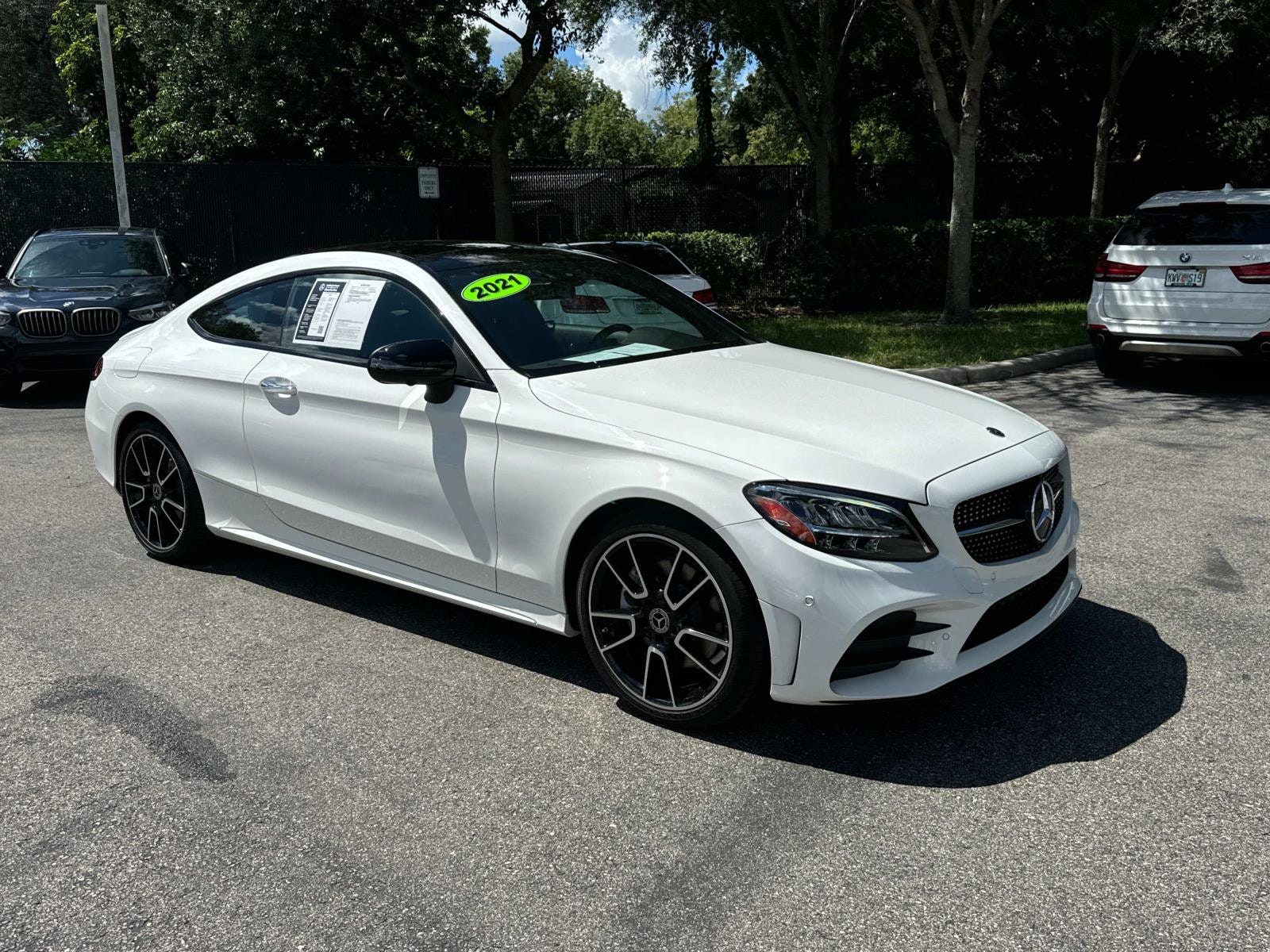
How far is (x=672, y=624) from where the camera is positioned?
12.6ft

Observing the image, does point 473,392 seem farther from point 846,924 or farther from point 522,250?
point 846,924

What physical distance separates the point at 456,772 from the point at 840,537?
1.42 m

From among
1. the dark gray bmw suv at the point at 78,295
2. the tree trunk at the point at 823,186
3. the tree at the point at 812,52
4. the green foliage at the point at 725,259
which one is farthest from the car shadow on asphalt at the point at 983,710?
the tree trunk at the point at 823,186

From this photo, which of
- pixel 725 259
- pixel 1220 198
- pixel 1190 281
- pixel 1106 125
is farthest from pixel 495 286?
pixel 1106 125

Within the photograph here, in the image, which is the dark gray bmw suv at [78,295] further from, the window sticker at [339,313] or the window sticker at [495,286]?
the window sticker at [495,286]

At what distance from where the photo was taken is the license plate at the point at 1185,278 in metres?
9.92

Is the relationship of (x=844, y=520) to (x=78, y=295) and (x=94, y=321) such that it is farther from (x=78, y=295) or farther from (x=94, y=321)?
(x=78, y=295)

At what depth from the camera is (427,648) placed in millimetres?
4672

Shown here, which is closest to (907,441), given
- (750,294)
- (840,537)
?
(840,537)

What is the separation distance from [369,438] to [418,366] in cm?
50

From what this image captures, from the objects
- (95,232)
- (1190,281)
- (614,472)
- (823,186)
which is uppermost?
(823,186)

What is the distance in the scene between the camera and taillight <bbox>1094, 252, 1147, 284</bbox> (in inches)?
408

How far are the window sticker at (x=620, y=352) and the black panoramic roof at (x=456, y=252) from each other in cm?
73

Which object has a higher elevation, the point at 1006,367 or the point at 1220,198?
the point at 1220,198
